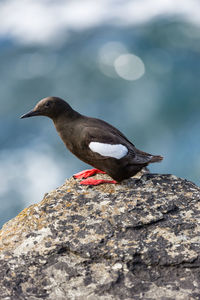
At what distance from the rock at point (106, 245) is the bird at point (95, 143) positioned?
200 millimetres

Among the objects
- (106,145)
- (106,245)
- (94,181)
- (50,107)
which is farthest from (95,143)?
(106,245)

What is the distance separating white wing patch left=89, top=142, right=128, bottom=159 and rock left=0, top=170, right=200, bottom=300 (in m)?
0.35

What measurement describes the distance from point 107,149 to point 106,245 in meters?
1.17

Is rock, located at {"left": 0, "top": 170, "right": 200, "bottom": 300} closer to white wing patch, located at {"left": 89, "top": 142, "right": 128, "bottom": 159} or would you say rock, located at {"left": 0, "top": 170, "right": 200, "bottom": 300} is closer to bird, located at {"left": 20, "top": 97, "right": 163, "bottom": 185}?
bird, located at {"left": 20, "top": 97, "right": 163, "bottom": 185}

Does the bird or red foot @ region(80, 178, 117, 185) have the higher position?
the bird

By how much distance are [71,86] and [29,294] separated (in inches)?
429

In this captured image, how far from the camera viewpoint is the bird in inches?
198

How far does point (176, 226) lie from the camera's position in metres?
4.39

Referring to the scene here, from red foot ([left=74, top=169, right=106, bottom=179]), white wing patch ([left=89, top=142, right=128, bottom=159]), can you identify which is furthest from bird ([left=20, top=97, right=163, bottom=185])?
red foot ([left=74, top=169, right=106, bottom=179])

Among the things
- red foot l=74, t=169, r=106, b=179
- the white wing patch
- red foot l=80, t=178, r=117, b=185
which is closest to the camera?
the white wing patch

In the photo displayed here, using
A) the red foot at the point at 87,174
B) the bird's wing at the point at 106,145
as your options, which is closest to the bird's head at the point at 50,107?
the bird's wing at the point at 106,145

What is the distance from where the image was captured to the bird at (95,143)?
16.5 ft

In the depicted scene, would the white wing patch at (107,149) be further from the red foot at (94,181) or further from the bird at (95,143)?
the red foot at (94,181)

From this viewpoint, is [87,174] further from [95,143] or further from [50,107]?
[50,107]
